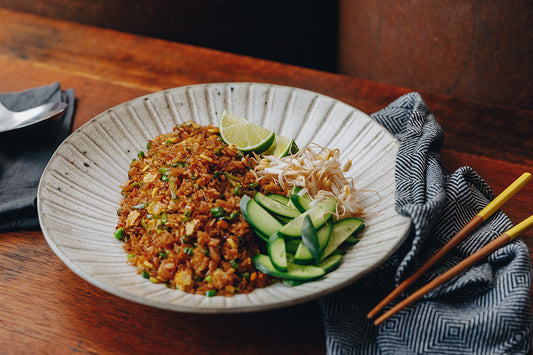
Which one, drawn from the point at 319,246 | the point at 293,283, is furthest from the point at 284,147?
the point at 293,283

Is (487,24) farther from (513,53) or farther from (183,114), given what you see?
(183,114)

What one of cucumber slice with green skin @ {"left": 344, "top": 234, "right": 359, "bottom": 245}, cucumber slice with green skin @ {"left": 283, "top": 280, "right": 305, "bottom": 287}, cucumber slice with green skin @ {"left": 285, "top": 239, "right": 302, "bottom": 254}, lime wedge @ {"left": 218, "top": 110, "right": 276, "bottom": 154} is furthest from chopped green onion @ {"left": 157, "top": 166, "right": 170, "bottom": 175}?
cucumber slice with green skin @ {"left": 344, "top": 234, "right": 359, "bottom": 245}

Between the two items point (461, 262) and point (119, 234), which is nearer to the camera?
point (461, 262)

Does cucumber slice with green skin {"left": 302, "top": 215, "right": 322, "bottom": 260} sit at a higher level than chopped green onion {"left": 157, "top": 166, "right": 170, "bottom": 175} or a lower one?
higher

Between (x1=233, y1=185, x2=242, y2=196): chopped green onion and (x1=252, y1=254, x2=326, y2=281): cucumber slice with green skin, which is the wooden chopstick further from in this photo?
(x1=233, y1=185, x2=242, y2=196): chopped green onion

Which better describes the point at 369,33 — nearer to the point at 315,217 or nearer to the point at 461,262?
the point at 315,217

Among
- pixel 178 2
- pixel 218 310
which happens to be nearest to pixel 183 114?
A: pixel 218 310
